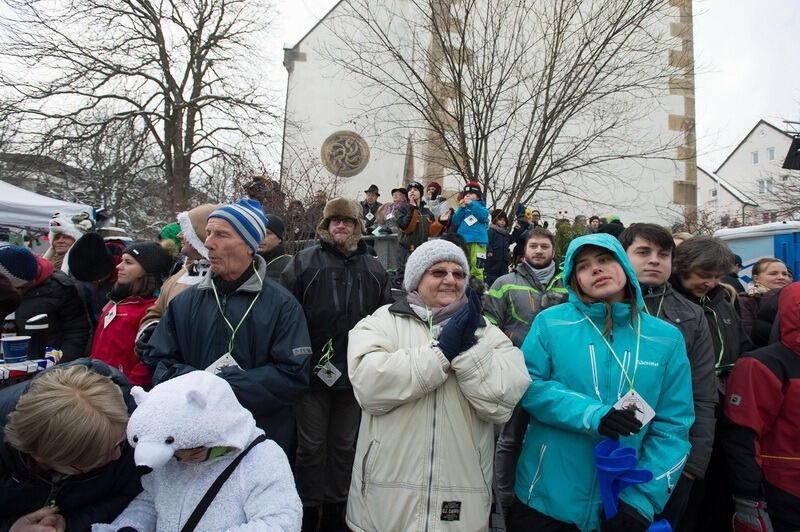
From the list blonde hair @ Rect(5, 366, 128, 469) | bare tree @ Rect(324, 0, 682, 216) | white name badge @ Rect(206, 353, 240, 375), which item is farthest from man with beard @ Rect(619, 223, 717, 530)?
bare tree @ Rect(324, 0, 682, 216)

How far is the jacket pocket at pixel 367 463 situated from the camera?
2152 mm

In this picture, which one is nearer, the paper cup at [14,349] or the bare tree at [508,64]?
the paper cup at [14,349]

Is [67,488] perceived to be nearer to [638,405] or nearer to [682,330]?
[638,405]

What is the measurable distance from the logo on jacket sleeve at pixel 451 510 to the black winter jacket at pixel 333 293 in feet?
4.66

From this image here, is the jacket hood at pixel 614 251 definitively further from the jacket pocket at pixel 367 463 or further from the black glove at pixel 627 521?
the jacket pocket at pixel 367 463

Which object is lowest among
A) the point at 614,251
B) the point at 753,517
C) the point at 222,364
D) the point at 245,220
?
the point at 753,517

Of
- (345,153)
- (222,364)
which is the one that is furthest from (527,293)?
(345,153)

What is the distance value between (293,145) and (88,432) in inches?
593

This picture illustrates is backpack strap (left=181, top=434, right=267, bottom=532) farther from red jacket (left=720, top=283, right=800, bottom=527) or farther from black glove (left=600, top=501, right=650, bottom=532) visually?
red jacket (left=720, top=283, right=800, bottom=527)

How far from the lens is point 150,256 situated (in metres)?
3.37

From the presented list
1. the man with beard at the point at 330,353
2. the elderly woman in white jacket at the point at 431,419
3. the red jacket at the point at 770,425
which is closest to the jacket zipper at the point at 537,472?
the elderly woman in white jacket at the point at 431,419

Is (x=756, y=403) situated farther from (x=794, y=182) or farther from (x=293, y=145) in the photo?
(x=794, y=182)

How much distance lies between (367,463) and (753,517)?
191 cm

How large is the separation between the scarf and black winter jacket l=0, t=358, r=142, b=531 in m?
3.00
